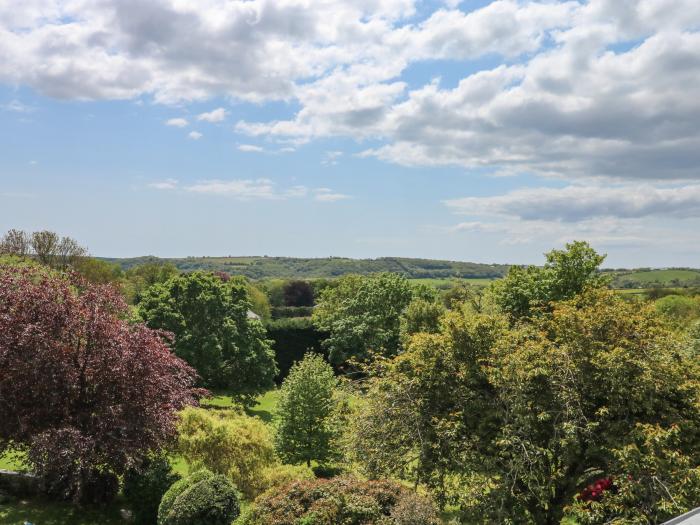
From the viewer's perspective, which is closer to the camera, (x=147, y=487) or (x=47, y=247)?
(x=147, y=487)

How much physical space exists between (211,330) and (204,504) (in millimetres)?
18714

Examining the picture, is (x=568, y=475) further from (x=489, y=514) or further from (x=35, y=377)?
(x=35, y=377)

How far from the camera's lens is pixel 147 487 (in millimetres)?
14102

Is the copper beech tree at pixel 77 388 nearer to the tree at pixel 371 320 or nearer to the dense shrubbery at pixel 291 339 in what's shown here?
the tree at pixel 371 320

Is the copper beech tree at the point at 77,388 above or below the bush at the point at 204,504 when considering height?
above

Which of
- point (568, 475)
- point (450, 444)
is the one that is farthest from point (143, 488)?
point (568, 475)

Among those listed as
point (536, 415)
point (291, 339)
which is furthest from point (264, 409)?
point (536, 415)

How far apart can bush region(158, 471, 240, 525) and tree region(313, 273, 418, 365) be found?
24922mm

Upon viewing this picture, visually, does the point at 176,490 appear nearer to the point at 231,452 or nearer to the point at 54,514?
the point at 231,452

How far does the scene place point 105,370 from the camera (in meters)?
14.0

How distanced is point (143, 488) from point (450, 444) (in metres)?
8.31

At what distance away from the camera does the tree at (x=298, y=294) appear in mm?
104938

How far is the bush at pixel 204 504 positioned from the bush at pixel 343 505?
45.0 inches

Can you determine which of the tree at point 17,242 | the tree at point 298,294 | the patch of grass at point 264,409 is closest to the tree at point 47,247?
the tree at point 17,242
